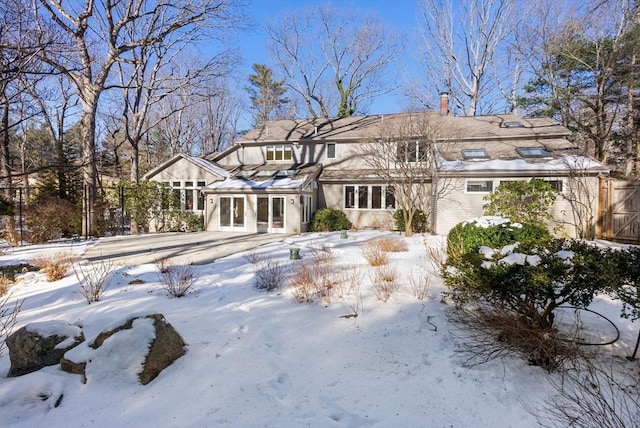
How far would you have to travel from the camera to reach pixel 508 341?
3.75m

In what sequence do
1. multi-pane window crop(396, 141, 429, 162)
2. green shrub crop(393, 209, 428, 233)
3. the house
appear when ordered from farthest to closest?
green shrub crop(393, 209, 428, 233) → multi-pane window crop(396, 141, 429, 162) → the house

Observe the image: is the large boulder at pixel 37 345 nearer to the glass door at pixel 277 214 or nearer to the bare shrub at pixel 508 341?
the bare shrub at pixel 508 341

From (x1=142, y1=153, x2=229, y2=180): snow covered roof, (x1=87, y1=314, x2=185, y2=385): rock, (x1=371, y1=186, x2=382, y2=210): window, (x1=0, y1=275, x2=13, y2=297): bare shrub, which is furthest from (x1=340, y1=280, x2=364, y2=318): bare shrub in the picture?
(x1=142, y1=153, x2=229, y2=180): snow covered roof

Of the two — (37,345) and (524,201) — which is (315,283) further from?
(524,201)

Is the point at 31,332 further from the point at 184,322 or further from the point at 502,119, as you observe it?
the point at 502,119

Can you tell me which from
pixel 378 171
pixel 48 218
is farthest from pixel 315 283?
pixel 48 218

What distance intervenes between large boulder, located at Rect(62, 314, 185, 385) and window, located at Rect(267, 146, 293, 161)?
53.7 feet

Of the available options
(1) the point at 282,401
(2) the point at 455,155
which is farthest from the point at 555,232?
(1) the point at 282,401

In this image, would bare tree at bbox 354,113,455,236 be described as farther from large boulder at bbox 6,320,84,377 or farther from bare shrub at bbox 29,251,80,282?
large boulder at bbox 6,320,84,377

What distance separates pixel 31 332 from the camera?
12.6 ft

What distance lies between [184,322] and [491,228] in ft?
20.5

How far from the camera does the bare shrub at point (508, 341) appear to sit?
11.3 feet

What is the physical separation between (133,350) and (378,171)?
1318cm

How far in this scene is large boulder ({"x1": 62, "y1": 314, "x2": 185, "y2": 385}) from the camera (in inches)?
138
